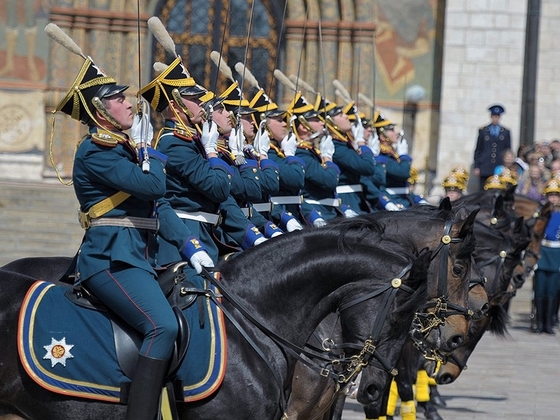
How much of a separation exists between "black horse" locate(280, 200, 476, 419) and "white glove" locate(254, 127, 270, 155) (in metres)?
2.60

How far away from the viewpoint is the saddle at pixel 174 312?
19.3ft

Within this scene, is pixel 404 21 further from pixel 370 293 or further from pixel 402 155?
pixel 370 293

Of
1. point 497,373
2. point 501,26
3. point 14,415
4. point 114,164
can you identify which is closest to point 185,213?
point 114,164

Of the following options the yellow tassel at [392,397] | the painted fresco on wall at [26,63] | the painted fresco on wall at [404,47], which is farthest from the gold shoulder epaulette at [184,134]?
the painted fresco on wall at [26,63]

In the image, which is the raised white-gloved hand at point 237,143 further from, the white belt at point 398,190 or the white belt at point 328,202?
the white belt at point 398,190

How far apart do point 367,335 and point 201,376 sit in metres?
0.83

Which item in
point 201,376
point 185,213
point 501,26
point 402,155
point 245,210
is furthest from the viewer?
point 501,26

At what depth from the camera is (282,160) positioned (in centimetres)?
969

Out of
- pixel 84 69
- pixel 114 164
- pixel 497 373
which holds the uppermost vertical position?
pixel 84 69

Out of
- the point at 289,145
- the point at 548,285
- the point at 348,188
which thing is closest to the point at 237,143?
the point at 289,145

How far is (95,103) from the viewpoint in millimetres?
6090

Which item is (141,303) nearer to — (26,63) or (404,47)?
(404,47)

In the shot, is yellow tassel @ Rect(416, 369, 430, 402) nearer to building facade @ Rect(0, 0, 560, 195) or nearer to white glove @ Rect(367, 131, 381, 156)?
white glove @ Rect(367, 131, 381, 156)

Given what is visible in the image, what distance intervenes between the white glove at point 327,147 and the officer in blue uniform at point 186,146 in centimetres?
340
